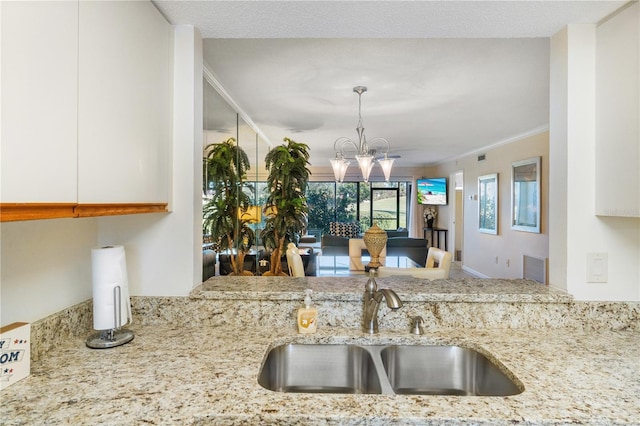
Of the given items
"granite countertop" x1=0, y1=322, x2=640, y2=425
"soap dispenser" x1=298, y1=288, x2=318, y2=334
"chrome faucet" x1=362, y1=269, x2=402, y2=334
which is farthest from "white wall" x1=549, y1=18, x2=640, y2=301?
"soap dispenser" x1=298, y1=288, x2=318, y2=334

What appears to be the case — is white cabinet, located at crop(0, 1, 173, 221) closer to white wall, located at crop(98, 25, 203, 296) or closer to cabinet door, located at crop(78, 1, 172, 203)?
cabinet door, located at crop(78, 1, 172, 203)

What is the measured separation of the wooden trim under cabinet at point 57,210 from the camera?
2.30 feet

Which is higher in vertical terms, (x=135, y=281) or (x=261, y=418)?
(x=135, y=281)

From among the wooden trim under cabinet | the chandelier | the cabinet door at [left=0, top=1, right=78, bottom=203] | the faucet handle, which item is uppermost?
the chandelier

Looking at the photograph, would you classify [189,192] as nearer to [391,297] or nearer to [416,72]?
[391,297]

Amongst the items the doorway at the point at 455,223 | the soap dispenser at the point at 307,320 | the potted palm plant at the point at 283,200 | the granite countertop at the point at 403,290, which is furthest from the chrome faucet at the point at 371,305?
the doorway at the point at 455,223

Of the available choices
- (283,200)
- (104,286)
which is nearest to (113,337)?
(104,286)

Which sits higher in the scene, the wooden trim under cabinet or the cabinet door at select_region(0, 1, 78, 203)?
the cabinet door at select_region(0, 1, 78, 203)

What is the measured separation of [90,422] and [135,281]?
0.77 meters

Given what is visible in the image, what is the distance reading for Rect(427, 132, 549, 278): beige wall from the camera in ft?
15.0

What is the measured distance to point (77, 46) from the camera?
0.90m

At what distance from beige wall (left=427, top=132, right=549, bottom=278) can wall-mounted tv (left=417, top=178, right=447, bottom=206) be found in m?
0.56

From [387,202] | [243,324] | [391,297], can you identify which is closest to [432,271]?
[391,297]

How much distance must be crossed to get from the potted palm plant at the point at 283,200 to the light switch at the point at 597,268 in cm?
232
